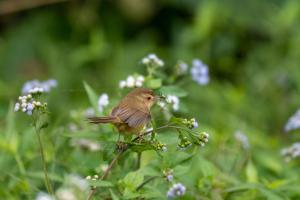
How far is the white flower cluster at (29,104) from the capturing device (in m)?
2.83

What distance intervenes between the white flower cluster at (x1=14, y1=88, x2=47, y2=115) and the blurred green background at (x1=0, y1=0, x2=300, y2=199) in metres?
1.39

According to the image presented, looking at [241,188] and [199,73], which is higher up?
[199,73]

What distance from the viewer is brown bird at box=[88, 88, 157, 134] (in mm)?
2861

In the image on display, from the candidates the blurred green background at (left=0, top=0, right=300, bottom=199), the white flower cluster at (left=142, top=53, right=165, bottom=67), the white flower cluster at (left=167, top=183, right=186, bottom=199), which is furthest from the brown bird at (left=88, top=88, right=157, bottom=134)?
the blurred green background at (left=0, top=0, right=300, bottom=199)

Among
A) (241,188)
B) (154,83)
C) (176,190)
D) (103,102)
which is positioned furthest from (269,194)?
(103,102)

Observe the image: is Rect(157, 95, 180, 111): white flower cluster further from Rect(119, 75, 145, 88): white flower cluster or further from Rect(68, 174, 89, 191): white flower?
Rect(68, 174, 89, 191): white flower

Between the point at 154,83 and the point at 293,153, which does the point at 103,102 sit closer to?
the point at 154,83

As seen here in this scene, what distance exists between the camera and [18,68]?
687cm

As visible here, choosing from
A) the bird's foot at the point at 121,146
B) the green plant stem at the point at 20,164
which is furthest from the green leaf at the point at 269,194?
the green plant stem at the point at 20,164

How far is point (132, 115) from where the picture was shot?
114 inches

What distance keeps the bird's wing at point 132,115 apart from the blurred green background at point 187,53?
1.20 meters

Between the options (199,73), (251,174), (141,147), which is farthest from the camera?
(199,73)

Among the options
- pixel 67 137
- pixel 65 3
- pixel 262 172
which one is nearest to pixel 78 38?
pixel 65 3

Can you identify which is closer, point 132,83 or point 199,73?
point 132,83
